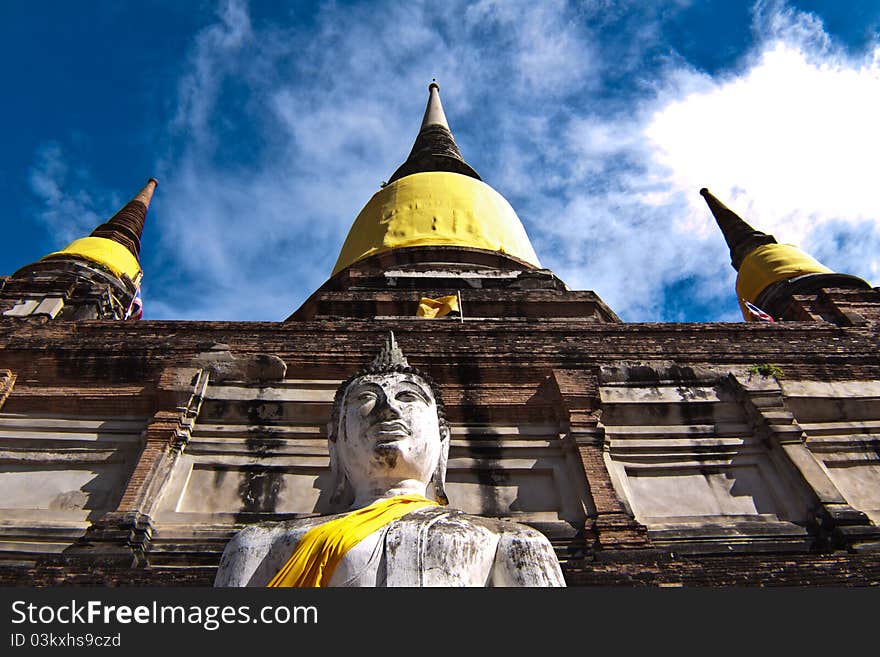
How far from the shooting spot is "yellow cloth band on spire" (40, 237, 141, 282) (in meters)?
15.2

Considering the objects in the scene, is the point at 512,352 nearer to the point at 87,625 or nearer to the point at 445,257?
the point at 87,625

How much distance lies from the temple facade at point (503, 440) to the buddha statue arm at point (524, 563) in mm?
1645

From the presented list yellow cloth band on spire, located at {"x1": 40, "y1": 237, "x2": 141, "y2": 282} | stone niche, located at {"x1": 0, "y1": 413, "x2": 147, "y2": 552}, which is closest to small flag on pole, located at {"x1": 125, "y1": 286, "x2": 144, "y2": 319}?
yellow cloth band on spire, located at {"x1": 40, "y1": 237, "x2": 141, "y2": 282}

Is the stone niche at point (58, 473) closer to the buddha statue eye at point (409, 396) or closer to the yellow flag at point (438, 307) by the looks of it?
the buddha statue eye at point (409, 396)

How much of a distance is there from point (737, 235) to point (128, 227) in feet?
50.8

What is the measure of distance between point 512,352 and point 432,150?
17.1 metres

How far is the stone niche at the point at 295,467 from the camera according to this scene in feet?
24.0

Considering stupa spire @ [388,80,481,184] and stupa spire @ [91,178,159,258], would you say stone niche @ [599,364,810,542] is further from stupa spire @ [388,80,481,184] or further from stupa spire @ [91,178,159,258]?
stupa spire @ [388,80,481,184]

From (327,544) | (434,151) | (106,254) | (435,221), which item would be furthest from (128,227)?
(327,544)

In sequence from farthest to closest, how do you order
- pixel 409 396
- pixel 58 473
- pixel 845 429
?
pixel 845 429, pixel 58 473, pixel 409 396

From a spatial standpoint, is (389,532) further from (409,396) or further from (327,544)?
(409,396)

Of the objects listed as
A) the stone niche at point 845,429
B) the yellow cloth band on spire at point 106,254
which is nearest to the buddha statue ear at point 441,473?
the stone niche at point 845,429

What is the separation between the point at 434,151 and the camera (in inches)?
973

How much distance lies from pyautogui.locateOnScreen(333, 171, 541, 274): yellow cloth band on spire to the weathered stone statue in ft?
37.1
